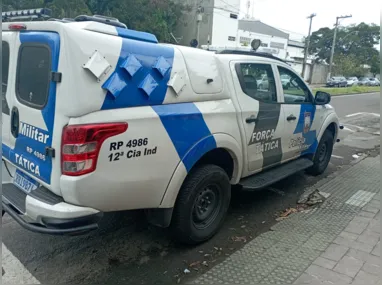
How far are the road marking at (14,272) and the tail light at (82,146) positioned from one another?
109 cm

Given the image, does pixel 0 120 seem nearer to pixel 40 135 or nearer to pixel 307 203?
pixel 40 135

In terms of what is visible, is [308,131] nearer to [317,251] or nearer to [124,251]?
[317,251]

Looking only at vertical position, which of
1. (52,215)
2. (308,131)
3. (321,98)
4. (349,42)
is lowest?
(52,215)

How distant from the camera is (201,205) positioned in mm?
3348

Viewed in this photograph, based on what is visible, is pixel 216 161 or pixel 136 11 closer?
pixel 216 161

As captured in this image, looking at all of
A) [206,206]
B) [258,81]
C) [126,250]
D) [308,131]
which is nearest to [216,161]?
[206,206]

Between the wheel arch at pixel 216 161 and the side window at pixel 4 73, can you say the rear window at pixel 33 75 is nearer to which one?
the side window at pixel 4 73

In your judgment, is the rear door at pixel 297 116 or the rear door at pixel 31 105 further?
the rear door at pixel 297 116

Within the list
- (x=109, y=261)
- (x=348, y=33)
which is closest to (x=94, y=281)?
(x=109, y=261)

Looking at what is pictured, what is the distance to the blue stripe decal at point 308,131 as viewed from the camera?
15.1ft

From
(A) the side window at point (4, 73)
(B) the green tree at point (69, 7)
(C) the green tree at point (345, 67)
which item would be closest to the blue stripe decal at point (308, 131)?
(A) the side window at point (4, 73)

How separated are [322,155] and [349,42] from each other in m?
68.4

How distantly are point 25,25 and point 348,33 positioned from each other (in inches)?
2895

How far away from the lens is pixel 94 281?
2.72 meters
